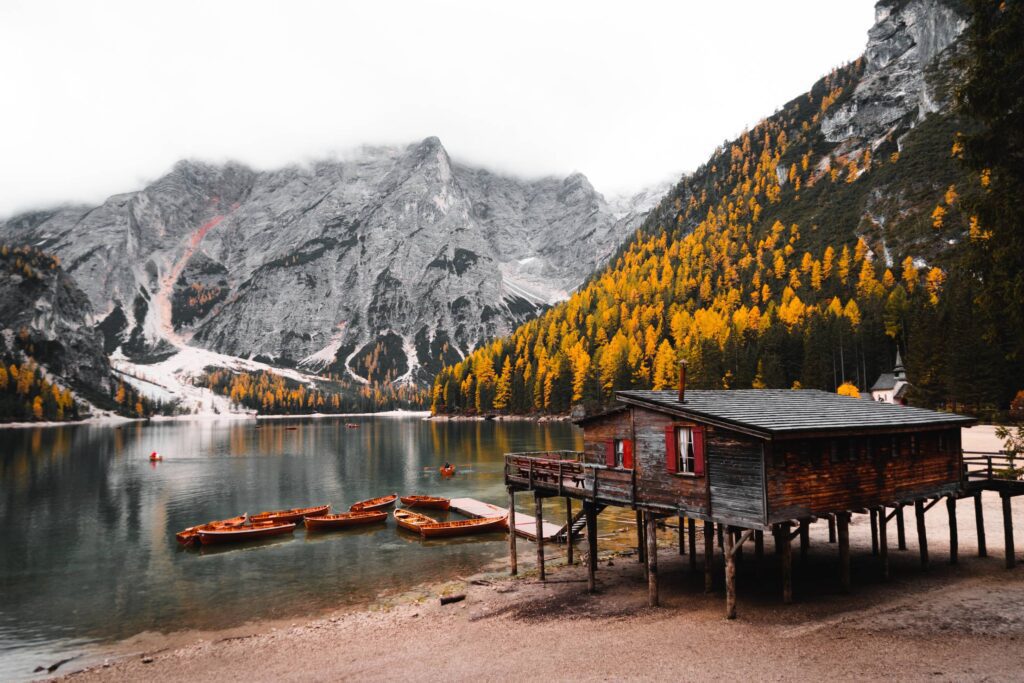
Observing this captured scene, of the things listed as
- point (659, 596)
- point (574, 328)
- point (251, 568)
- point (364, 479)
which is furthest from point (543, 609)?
point (574, 328)

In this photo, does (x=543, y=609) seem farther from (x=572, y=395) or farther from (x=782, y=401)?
(x=572, y=395)

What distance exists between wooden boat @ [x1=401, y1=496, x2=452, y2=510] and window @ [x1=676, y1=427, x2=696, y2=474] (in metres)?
36.0

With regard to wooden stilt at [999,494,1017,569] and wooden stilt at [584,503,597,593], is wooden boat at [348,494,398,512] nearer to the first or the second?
wooden stilt at [584,503,597,593]

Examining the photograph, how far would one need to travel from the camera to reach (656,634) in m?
21.8

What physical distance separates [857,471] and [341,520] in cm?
3923

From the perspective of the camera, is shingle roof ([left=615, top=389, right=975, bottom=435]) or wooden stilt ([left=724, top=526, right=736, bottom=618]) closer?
shingle roof ([left=615, top=389, right=975, bottom=435])

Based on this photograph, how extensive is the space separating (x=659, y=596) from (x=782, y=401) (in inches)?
420

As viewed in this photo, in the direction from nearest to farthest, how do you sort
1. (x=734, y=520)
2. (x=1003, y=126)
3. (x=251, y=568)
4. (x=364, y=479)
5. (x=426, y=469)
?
(x=1003, y=126)
(x=734, y=520)
(x=251, y=568)
(x=364, y=479)
(x=426, y=469)

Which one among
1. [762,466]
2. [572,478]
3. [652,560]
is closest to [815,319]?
[572,478]

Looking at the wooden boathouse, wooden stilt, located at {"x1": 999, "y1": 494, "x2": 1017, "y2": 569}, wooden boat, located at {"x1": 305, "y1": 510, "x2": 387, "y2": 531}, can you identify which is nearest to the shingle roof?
the wooden boathouse

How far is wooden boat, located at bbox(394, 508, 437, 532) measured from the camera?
46369mm

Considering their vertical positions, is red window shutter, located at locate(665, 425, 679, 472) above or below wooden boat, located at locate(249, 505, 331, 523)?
above

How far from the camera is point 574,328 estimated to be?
7298 inches

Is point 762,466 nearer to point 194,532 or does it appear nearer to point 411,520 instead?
point 411,520
